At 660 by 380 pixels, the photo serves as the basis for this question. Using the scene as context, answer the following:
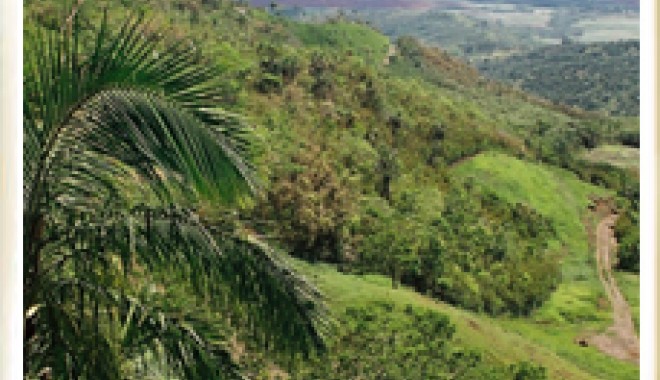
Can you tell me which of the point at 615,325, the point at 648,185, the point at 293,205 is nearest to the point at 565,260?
the point at 615,325

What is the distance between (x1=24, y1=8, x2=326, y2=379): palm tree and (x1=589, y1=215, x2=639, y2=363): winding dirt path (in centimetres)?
675

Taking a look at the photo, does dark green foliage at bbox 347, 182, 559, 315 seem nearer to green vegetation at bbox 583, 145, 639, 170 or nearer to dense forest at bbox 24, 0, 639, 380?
dense forest at bbox 24, 0, 639, 380

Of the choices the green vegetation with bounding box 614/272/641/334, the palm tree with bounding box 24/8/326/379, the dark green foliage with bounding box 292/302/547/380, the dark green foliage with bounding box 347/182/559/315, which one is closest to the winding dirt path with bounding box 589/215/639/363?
the green vegetation with bounding box 614/272/641/334

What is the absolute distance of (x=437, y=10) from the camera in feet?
42.7

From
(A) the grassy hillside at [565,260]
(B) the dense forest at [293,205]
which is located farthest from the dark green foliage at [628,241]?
(A) the grassy hillside at [565,260]

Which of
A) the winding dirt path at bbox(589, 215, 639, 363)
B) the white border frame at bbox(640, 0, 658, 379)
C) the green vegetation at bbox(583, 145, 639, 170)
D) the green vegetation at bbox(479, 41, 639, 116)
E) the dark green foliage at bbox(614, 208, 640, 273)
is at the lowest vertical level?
the winding dirt path at bbox(589, 215, 639, 363)

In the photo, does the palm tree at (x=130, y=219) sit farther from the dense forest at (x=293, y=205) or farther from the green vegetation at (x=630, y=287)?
the green vegetation at (x=630, y=287)

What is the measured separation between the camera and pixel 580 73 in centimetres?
1371

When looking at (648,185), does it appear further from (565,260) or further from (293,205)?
(565,260)

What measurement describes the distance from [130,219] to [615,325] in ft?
24.1

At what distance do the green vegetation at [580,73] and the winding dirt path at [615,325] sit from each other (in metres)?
4.35

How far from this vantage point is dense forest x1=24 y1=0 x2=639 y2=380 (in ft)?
5.65

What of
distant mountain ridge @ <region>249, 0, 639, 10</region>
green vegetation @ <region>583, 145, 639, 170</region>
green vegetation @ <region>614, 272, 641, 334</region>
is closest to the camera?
green vegetation @ <region>614, 272, 641, 334</region>

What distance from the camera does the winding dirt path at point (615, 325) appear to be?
807cm
